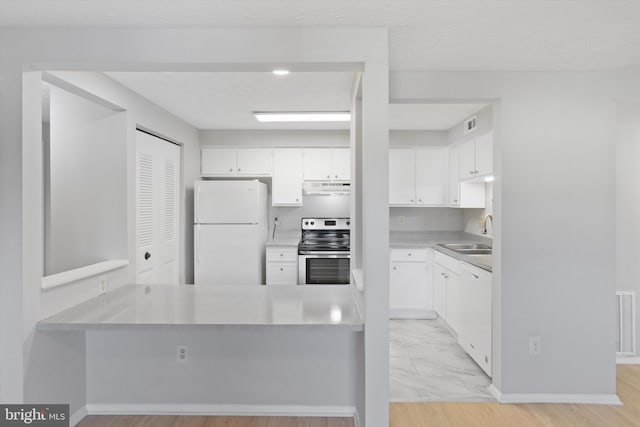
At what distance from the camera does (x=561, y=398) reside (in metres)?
2.81

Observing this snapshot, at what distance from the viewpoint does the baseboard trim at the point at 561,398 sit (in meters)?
2.80

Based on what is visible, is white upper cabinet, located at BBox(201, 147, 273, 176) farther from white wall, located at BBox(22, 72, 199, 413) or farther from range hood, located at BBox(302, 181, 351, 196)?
white wall, located at BBox(22, 72, 199, 413)

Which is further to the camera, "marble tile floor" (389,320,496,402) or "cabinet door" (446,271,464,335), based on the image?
"cabinet door" (446,271,464,335)

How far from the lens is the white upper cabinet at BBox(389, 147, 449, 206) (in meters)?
5.08

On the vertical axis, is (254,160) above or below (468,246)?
above

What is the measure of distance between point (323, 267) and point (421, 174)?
1718 millimetres

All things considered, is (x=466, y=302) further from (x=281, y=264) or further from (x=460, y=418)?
(x=281, y=264)

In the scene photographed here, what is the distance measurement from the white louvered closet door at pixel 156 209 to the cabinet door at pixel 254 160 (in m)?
0.87

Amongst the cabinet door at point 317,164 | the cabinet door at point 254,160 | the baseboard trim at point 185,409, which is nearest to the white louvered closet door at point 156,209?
the cabinet door at point 254,160

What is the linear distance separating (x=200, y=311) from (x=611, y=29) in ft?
8.98

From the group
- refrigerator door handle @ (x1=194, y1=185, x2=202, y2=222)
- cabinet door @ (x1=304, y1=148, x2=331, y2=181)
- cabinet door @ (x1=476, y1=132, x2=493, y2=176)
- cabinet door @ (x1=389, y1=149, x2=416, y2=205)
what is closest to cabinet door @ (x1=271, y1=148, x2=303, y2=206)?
cabinet door @ (x1=304, y1=148, x2=331, y2=181)

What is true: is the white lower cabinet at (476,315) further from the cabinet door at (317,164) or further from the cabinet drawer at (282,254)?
the cabinet door at (317,164)

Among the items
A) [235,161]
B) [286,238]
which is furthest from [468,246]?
[235,161]

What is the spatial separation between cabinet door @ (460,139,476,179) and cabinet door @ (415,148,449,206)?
19.6 inches
